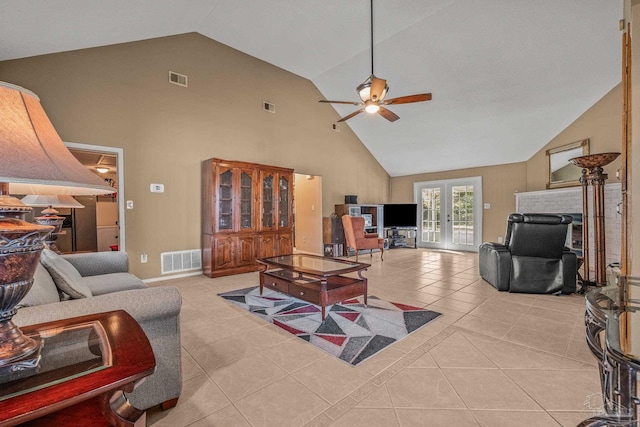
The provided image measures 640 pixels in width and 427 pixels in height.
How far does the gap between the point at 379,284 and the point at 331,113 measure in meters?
4.61

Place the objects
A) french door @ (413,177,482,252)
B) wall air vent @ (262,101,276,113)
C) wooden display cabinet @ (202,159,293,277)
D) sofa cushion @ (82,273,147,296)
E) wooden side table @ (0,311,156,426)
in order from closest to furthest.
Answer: wooden side table @ (0,311,156,426) → sofa cushion @ (82,273,147,296) → wooden display cabinet @ (202,159,293,277) → wall air vent @ (262,101,276,113) → french door @ (413,177,482,252)

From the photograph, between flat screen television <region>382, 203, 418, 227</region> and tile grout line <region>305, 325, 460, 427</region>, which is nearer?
tile grout line <region>305, 325, 460, 427</region>

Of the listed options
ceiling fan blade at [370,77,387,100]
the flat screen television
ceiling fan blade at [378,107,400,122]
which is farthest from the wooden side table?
the flat screen television

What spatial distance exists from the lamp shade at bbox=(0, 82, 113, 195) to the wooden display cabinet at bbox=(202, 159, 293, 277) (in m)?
3.83

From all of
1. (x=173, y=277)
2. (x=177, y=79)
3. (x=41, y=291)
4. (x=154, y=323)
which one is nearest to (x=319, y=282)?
(x=154, y=323)

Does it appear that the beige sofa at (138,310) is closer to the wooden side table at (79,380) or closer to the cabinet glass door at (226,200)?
the wooden side table at (79,380)

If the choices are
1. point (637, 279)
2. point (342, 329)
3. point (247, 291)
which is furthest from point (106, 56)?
point (637, 279)

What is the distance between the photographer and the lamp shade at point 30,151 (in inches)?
30.1

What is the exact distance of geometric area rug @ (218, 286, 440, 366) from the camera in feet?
7.64

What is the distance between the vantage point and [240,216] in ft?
16.1

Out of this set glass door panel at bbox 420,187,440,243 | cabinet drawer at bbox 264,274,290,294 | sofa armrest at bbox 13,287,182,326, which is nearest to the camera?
sofa armrest at bbox 13,287,182,326

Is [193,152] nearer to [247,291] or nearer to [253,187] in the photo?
[253,187]

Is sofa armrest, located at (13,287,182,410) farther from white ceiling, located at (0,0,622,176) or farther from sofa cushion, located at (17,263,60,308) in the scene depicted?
white ceiling, located at (0,0,622,176)

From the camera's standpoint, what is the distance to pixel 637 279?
1374mm
